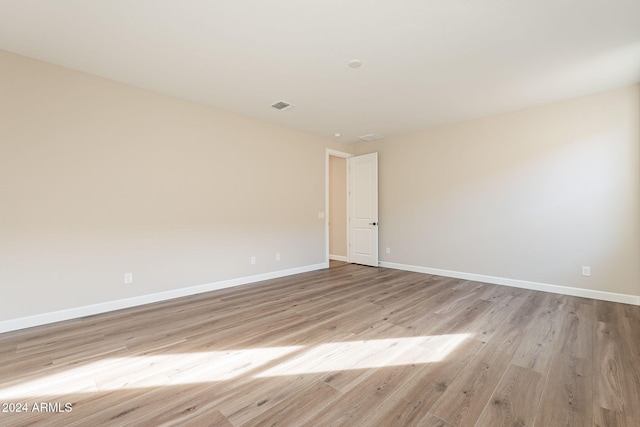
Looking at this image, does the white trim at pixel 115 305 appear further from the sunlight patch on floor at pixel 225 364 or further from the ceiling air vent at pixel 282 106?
the ceiling air vent at pixel 282 106

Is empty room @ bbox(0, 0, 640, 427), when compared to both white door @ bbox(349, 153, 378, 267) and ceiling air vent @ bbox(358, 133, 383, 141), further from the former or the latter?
white door @ bbox(349, 153, 378, 267)

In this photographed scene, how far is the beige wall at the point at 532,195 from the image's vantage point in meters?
3.62

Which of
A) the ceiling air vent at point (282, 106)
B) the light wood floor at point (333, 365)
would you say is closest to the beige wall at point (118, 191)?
the light wood floor at point (333, 365)

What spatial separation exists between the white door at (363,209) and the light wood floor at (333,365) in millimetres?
2631

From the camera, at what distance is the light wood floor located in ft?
5.30

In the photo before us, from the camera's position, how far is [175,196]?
12.7 ft

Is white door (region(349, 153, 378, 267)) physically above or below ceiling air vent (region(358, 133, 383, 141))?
below

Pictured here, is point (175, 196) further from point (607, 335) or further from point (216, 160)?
point (607, 335)

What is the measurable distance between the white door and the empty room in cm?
82

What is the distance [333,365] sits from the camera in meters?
2.12

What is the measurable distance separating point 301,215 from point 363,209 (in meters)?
1.58

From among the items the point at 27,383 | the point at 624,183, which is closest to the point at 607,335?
the point at 624,183

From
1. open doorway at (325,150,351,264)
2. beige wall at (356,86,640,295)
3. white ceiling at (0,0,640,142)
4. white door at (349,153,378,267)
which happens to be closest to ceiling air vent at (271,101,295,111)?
white ceiling at (0,0,640,142)

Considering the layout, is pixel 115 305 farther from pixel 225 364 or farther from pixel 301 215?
pixel 301 215
